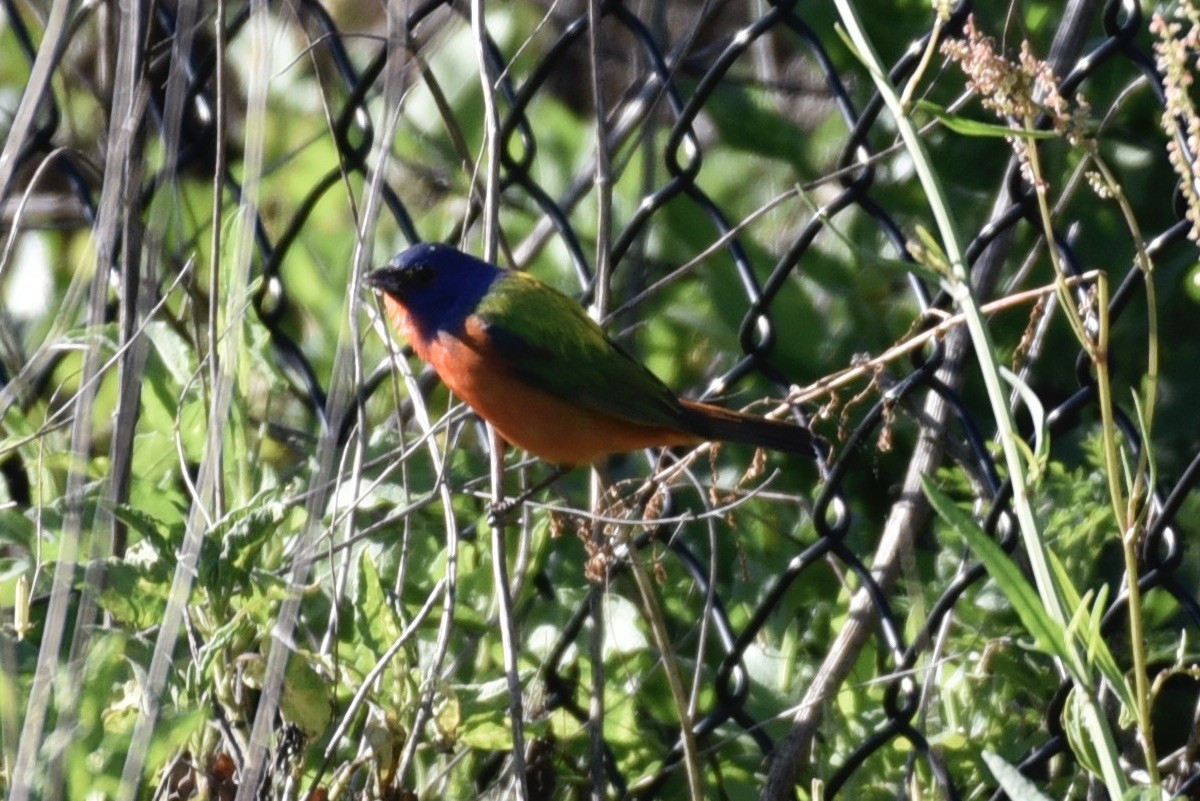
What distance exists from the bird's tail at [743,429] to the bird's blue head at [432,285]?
42 centimetres

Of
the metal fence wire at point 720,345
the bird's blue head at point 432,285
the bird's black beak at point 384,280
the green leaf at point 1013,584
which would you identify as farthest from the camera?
the bird's black beak at point 384,280

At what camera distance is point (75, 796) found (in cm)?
171

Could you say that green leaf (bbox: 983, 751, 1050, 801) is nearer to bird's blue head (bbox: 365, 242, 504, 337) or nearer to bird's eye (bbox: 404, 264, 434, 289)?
bird's blue head (bbox: 365, 242, 504, 337)

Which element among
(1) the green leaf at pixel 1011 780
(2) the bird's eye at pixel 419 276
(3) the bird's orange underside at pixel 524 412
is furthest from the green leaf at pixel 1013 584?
(2) the bird's eye at pixel 419 276

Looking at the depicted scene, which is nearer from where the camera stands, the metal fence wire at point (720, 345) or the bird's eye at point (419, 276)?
the metal fence wire at point (720, 345)

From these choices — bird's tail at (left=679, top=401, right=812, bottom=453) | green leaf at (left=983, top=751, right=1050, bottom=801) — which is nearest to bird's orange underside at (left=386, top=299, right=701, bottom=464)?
bird's tail at (left=679, top=401, right=812, bottom=453)

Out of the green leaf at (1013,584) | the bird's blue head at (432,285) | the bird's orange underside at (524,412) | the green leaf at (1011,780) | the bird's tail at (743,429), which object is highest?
the bird's blue head at (432,285)

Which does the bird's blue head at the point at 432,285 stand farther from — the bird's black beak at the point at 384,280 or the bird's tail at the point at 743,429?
the bird's tail at the point at 743,429

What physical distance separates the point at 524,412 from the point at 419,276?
12.2 inches

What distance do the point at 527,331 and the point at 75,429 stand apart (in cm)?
115

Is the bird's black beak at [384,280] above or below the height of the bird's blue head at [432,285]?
above

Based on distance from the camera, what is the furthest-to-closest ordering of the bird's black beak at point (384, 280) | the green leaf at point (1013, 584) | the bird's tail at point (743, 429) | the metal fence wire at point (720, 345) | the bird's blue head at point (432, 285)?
the bird's black beak at point (384, 280) → the bird's blue head at point (432, 285) → the bird's tail at point (743, 429) → the metal fence wire at point (720, 345) → the green leaf at point (1013, 584)

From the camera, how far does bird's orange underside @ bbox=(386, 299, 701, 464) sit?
110 inches

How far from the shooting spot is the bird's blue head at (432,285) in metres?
2.71
